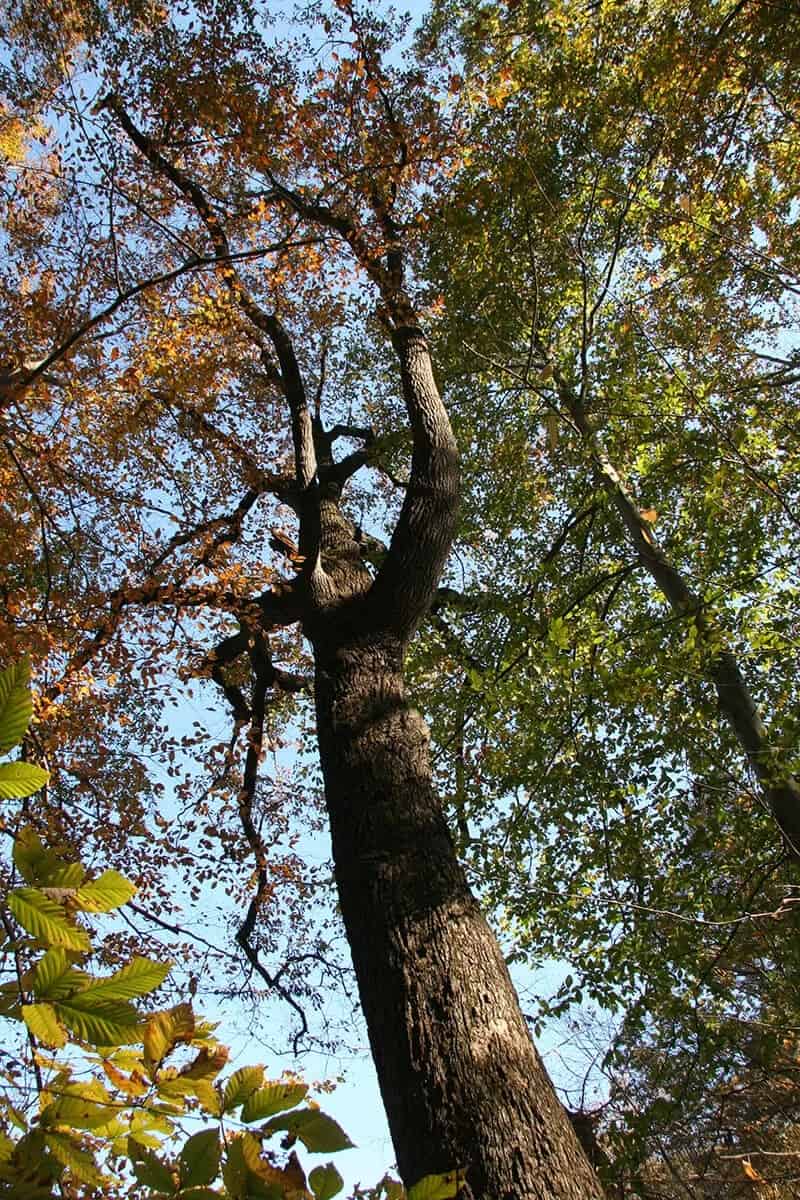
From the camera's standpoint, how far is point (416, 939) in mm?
2627

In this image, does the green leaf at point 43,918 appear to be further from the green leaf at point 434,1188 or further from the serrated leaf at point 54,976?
the green leaf at point 434,1188

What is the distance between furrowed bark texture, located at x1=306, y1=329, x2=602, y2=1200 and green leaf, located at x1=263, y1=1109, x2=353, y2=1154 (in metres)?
1.38

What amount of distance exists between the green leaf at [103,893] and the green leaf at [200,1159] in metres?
0.30

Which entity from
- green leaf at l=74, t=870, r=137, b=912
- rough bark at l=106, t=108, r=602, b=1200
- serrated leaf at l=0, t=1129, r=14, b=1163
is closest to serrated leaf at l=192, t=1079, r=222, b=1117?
serrated leaf at l=0, t=1129, r=14, b=1163

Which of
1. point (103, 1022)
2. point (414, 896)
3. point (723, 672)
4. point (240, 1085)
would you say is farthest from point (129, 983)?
point (723, 672)

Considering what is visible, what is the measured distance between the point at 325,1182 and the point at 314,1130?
7 cm

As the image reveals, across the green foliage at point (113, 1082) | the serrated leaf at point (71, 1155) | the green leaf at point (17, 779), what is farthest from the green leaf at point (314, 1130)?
the green leaf at point (17, 779)

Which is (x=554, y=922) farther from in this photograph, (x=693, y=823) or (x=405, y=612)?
(x=405, y=612)

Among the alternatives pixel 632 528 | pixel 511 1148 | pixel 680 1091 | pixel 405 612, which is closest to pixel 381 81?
pixel 632 528

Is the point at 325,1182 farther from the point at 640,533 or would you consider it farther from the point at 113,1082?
the point at 640,533

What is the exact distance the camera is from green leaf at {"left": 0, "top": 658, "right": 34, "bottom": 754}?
757mm

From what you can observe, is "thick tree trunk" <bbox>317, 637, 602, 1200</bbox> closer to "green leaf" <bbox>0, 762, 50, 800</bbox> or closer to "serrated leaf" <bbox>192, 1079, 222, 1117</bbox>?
"serrated leaf" <bbox>192, 1079, 222, 1117</bbox>

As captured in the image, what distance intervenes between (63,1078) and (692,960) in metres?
4.22

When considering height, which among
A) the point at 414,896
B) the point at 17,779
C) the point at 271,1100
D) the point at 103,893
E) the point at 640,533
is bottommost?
the point at 271,1100
